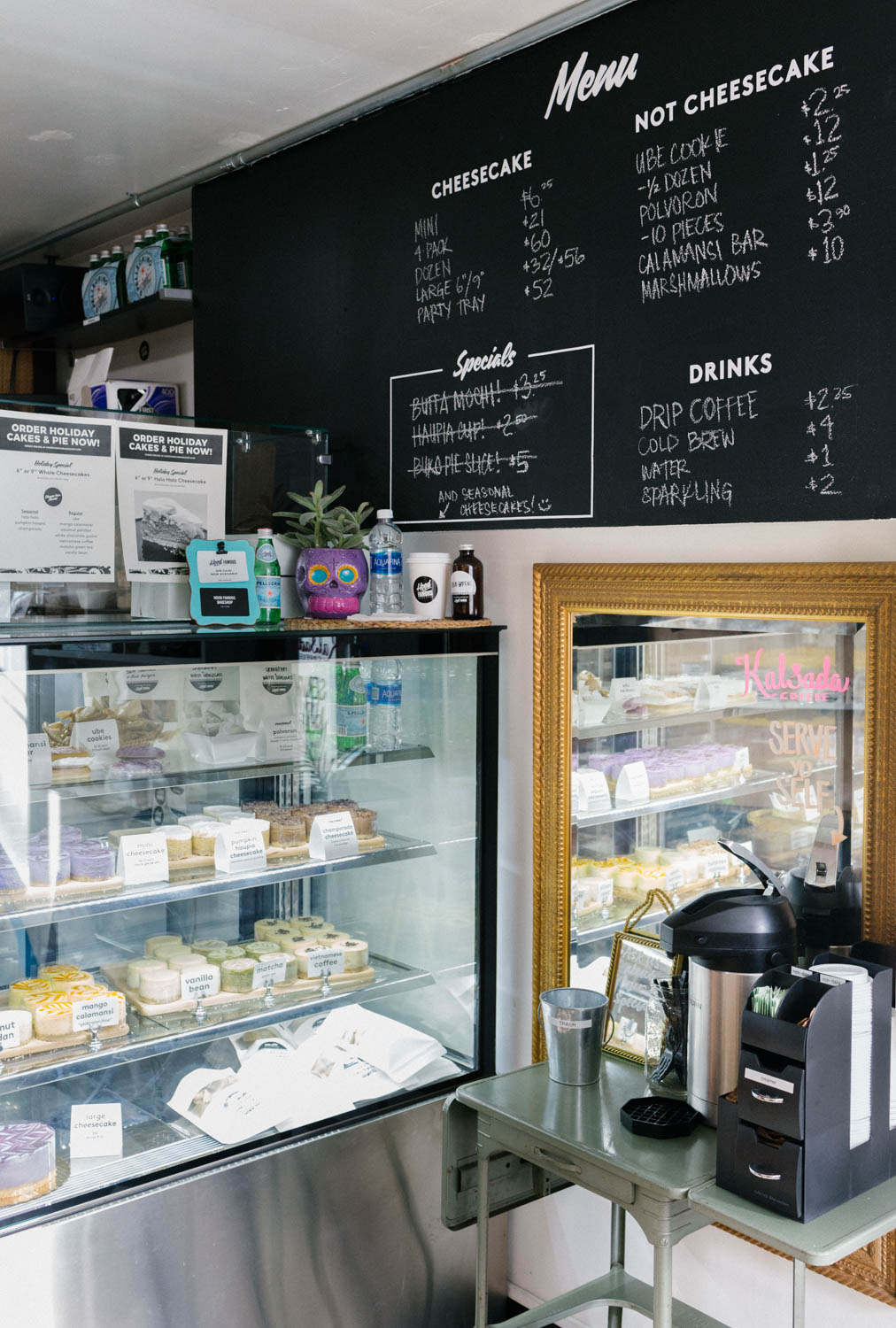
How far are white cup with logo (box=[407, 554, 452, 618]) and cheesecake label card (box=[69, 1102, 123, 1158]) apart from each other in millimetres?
1434

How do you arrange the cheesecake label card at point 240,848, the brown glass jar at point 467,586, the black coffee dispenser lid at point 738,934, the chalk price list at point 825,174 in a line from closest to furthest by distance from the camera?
1. the black coffee dispenser lid at point 738,934
2. the chalk price list at point 825,174
3. the cheesecake label card at point 240,848
4. the brown glass jar at point 467,586

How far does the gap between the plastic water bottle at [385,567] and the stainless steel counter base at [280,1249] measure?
1324 millimetres

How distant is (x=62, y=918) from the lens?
2.54m

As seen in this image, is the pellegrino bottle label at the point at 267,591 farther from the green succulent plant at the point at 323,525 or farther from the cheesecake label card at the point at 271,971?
the cheesecake label card at the point at 271,971

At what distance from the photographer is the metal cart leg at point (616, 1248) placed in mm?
2838

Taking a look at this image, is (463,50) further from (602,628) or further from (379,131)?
(602,628)

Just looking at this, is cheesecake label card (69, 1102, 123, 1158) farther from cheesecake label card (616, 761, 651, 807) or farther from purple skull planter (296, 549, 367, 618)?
cheesecake label card (616, 761, 651, 807)

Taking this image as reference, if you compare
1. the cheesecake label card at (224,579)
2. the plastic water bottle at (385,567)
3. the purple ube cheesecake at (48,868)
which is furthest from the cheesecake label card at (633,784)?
the purple ube cheesecake at (48,868)

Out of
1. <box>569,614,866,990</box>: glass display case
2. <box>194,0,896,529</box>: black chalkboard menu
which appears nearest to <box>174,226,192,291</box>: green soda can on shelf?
<box>194,0,896,529</box>: black chalkboard menu

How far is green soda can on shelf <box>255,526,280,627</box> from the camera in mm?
2932

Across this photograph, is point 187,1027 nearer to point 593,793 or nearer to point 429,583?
point 593,793

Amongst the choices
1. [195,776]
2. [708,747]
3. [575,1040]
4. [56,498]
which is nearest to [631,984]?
[575,1040]

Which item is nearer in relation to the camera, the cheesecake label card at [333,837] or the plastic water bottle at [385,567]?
the cheesecake label card at [333,837]

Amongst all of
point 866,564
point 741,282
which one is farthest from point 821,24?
point 866,564
